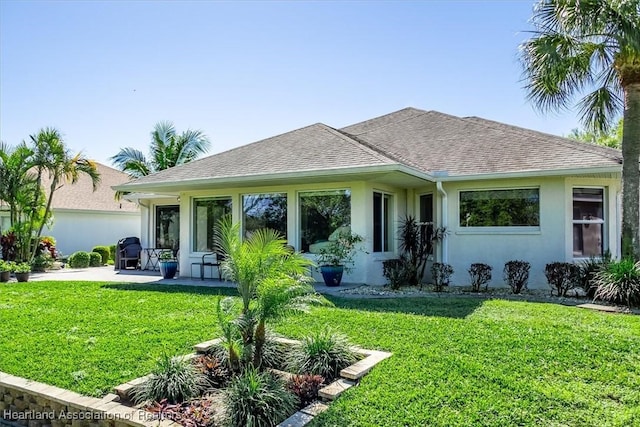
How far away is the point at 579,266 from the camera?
376 inches

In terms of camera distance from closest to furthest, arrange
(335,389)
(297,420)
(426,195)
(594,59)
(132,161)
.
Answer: (297,420)
(335,389)
(594,59)
(426,195)
(132,161)

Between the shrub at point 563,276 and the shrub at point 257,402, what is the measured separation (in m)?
7.70

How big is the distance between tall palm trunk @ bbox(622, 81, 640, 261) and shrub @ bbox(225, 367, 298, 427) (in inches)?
334

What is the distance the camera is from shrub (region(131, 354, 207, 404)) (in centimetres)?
421

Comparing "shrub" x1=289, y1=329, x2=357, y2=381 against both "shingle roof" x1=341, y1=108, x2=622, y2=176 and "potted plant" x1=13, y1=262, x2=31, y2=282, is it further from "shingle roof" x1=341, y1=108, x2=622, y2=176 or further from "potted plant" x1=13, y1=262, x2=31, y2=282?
"potted plant" x1=13, y1=262, x2=31, y2=282

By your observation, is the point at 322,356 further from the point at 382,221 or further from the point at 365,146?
the point at 365,146

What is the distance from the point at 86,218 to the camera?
71.9ft

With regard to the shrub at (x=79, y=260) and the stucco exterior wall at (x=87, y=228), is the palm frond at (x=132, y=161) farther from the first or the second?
the shrub at (x=79, y=260)

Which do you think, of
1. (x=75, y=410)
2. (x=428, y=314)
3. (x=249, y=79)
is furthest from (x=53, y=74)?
(x=428, y=314)

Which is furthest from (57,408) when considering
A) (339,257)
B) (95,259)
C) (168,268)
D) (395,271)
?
(95,259)

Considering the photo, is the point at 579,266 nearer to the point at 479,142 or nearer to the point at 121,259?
the point at 479,142

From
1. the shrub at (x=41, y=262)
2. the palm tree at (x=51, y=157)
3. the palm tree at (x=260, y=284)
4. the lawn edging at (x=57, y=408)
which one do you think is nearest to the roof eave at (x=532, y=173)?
the palm tree at (x=260, y=284)

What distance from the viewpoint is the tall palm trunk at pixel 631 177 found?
29.7 feet

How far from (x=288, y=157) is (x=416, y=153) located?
4141 millimetres
